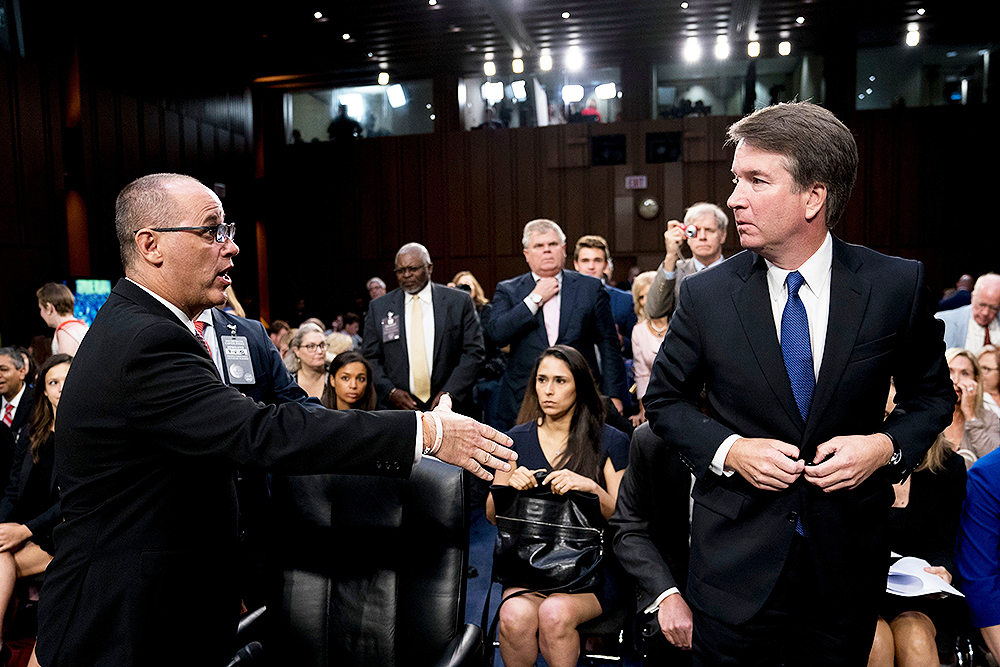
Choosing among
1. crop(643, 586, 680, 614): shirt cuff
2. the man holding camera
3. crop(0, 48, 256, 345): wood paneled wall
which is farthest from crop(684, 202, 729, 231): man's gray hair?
crop(0, 48, 256, 345): wood paneled wall

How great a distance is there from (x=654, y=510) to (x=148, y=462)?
134 centimetres

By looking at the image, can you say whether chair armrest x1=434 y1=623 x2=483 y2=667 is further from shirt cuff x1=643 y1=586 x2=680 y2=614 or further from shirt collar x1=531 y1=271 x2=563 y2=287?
shirt collar x1=531 y1=271 x2=563 y2=287

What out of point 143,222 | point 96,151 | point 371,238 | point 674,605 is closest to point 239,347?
point 143,222

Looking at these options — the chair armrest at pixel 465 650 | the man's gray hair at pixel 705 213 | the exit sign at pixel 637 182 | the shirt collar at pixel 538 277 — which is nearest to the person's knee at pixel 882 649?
the chair armrest at pixel 465 650

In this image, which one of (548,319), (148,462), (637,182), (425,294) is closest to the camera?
(148,462)

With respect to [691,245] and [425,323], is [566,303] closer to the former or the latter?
[691,245]

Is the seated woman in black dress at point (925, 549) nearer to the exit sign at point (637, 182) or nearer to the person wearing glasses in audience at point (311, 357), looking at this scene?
the person wearing glasses in audience at point (311, 357)

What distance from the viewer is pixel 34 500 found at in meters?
2.92

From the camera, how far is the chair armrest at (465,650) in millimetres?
1617

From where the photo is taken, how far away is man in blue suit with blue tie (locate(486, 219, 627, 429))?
3578mm

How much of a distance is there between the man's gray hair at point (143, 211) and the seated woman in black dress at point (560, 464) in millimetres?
1436

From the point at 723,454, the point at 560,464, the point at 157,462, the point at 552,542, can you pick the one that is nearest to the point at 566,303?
the point at 560,464

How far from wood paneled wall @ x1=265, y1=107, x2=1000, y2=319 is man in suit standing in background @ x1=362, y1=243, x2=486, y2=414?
7.06 meters

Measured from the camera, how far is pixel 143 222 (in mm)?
1501
